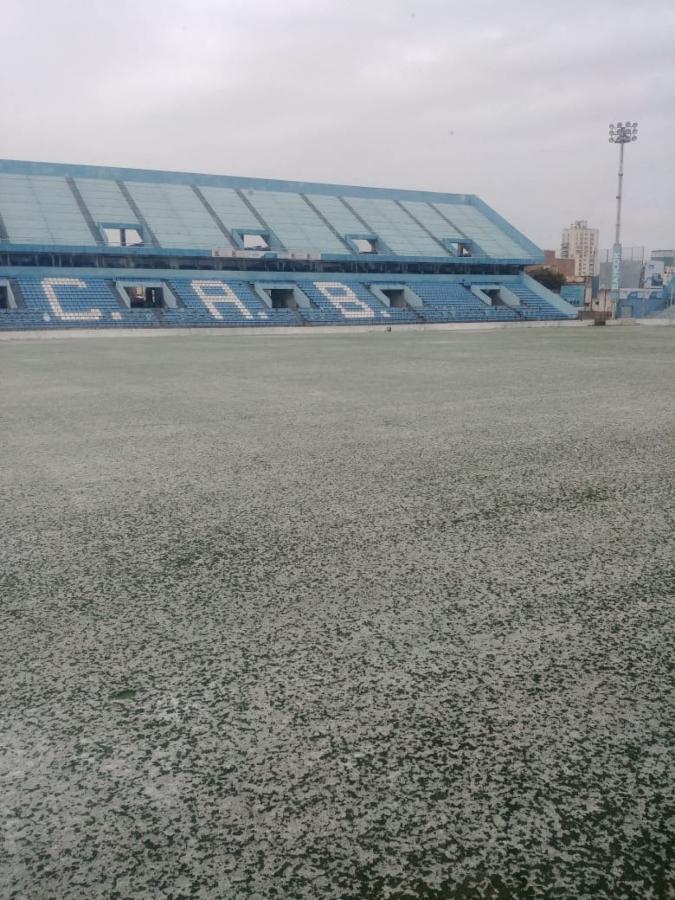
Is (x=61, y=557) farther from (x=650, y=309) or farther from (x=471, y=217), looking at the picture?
(x=650, y=309)

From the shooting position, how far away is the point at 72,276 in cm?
3023

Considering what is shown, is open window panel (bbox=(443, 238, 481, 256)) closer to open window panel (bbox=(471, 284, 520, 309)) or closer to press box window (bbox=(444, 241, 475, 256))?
press box window (bbox=(444, 241, 475, 256))

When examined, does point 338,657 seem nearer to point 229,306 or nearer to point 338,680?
point 338,680

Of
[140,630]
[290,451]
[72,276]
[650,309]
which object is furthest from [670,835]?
[650,309]

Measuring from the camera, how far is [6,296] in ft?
94.0

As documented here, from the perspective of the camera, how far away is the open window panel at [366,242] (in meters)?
35.6

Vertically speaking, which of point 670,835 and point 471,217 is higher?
point 471,217

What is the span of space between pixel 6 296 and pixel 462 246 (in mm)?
23463

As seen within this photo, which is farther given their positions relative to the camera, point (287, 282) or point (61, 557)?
point (287, 282)

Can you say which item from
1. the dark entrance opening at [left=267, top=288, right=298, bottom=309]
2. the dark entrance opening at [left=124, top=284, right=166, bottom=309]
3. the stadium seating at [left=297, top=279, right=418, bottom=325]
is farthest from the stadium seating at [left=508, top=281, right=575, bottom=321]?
the dark entrance opening at [left=124, top=284, right=166, bottom=309]

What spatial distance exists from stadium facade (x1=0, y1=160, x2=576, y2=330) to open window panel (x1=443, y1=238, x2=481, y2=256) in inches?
3.4

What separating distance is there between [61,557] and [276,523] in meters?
0.70

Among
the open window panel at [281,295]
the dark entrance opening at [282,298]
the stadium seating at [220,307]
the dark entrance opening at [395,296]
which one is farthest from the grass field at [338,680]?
the dark entrance opening at [395,296]

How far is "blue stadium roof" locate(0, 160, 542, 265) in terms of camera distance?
104 feet
